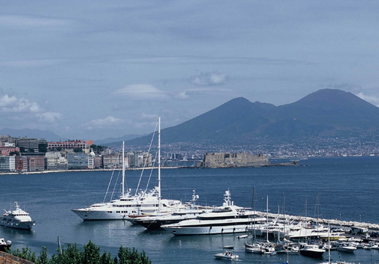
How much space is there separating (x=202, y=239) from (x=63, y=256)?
49.9ft

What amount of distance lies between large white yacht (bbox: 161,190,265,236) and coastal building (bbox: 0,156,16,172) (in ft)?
341

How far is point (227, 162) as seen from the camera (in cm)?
15200

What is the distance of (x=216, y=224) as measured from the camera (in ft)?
117

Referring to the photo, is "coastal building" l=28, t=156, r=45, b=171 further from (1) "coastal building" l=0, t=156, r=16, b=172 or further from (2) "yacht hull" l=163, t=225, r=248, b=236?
(2) "yacht hull" l=163, t=225, r=248, b=236

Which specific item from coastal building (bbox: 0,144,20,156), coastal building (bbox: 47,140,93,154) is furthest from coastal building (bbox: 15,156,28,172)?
coastal building (bbox: 47,140,93,154)

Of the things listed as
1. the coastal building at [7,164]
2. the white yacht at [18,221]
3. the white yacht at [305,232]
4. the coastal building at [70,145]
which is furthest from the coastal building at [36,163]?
the white yacht at [305,232]

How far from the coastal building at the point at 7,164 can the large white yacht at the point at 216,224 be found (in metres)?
104

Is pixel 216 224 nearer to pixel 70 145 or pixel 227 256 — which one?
pixel 227 256

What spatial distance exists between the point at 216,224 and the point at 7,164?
106 meters

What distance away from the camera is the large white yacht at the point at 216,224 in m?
35.3

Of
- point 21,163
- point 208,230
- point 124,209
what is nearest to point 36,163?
point 21,163

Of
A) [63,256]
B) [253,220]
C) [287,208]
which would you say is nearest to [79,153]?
[287,208]

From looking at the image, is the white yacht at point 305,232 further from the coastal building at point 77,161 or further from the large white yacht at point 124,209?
the coastal building at point 77,161

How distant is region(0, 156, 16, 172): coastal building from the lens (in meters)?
134
